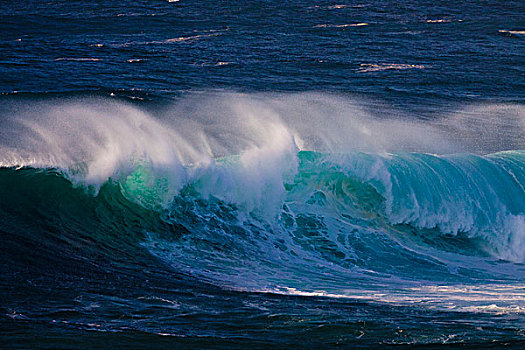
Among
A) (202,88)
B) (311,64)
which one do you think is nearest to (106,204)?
(202,88)

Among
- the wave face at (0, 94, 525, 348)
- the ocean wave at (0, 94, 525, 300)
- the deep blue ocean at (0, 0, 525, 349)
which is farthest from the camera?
the ocean wave at (0, 94, 525, 300)

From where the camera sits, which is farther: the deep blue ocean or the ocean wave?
the ocean wave

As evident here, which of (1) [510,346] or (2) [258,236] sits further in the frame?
(2) [258,236]

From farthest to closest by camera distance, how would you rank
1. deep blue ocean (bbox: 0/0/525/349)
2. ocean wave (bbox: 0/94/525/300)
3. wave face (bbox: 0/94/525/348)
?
ocean wave (bbox: 0/94/525/300), wave face (bbox: 0/94/525/348), deep blue ocean (bbox: 0/0/525/349)

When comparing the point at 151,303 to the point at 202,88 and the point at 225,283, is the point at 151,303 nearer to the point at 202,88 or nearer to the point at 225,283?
the point at 225,283

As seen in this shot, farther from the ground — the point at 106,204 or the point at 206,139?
the point at 206,139

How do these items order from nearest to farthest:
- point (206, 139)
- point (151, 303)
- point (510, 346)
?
point (510, 346) < point (151, 303) < point (206, 139)
